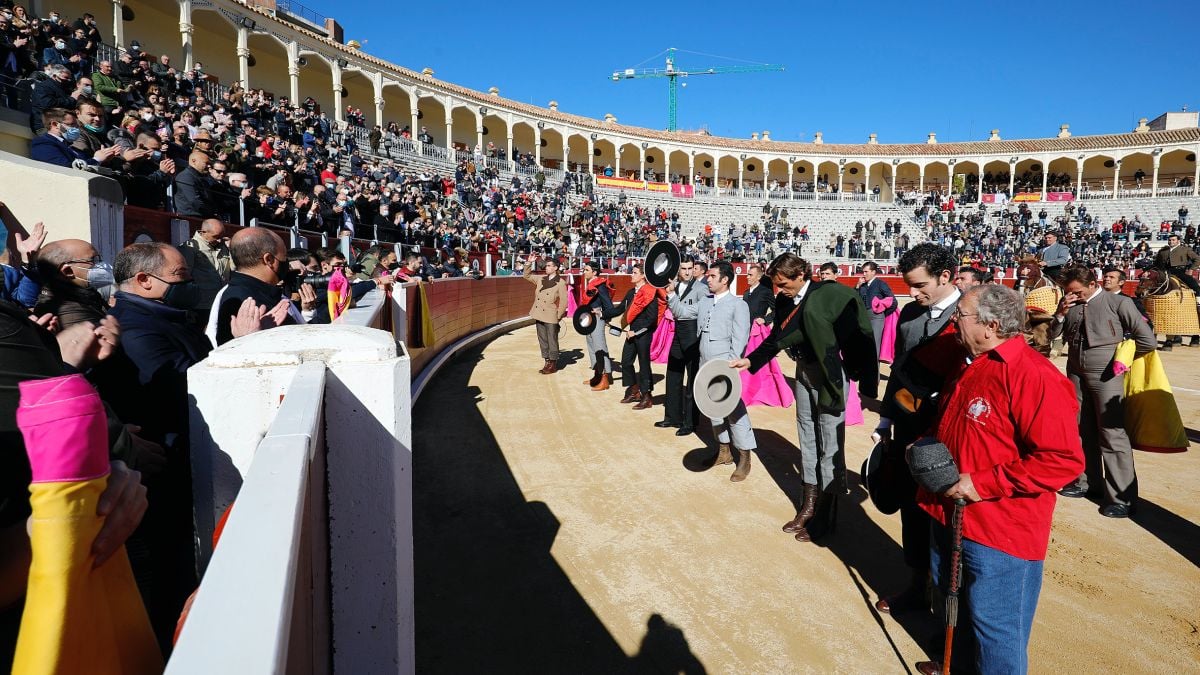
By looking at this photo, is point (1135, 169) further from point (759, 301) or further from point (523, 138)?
point (759, 301)

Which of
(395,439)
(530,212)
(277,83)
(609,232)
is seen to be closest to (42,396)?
(395,439)

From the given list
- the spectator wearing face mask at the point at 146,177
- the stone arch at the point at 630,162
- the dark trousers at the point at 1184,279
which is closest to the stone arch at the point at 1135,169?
the stone arch at the point at 630,162

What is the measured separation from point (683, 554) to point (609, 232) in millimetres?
28053

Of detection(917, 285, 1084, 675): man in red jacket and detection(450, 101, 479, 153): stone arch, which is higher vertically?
detection(450, 101, 479, 153): stone arch

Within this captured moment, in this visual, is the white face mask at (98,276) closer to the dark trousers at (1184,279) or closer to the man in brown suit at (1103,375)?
the man in brown suit at (1103,375)

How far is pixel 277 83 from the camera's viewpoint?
3203 centimetres

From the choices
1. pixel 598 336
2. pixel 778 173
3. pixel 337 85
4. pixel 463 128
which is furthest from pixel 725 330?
pixel 778 173

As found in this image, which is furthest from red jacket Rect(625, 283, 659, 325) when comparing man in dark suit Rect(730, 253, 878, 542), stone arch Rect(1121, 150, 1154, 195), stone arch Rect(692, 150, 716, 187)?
stone arch Rect(1121, 150, 1154, 195)

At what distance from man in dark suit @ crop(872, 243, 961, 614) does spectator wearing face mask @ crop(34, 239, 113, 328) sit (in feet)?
11.2

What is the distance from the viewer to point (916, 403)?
3.32 metres

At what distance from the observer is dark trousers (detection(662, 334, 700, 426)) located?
6.78 metres

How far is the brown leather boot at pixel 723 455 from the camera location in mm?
5695

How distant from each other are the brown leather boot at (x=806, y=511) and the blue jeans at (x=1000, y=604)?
5.89 feet

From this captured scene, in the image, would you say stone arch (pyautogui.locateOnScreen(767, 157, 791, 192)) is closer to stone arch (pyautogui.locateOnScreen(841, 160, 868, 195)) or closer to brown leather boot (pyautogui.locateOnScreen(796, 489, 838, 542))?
stone arch (pyautogui.locateOnScreen(841, 160, 868, 195))
